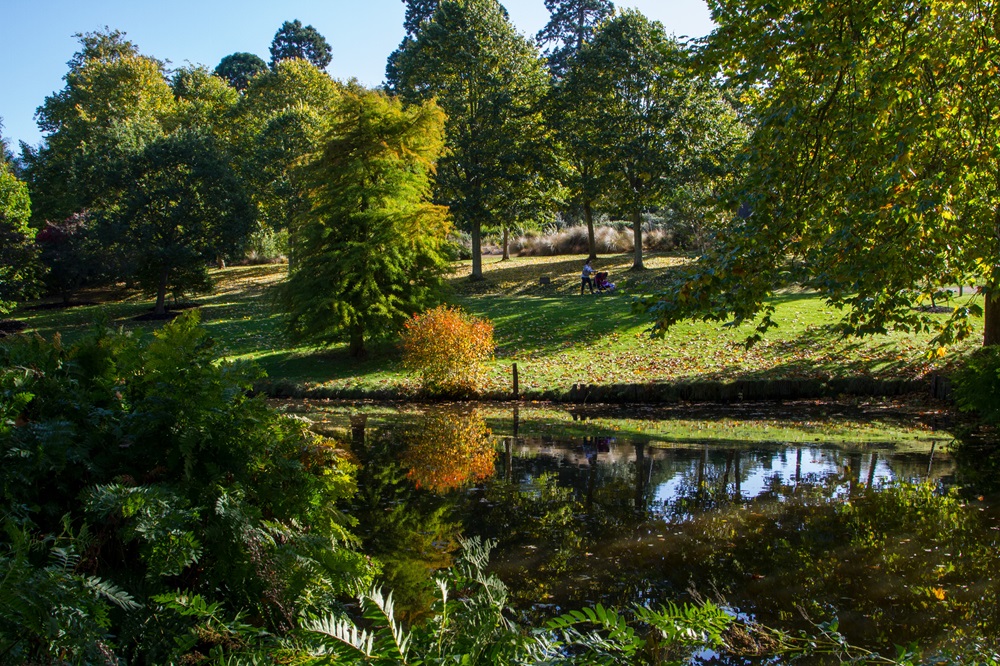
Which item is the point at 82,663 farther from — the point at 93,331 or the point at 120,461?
the point at 93,331

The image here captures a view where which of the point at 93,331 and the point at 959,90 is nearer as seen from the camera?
the point at 93,331

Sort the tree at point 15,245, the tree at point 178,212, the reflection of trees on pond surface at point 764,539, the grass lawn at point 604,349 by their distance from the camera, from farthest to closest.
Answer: the tree at point 178,212 → the tree at point 15,245 → the grass lawn at point 604,349 → the reflection of trees on pond surface at point 764,539

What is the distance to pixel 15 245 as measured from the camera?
35094 mm

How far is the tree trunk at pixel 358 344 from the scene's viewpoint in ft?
80.3

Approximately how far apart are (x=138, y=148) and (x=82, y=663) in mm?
41665

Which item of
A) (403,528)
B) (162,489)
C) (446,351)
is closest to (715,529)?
(403,528)

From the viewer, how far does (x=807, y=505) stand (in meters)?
9.61

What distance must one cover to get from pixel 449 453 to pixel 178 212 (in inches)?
1210

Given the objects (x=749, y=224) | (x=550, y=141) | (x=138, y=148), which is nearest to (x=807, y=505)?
(x=749, y=224)

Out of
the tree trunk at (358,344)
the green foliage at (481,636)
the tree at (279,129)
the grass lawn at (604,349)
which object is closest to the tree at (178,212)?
the tree at (279,129)

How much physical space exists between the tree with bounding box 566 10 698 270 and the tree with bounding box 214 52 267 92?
201ft

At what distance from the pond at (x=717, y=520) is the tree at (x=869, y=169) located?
2232 mm

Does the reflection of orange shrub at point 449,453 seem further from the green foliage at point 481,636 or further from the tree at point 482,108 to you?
the tree at point 482,108

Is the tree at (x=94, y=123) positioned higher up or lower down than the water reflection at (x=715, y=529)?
higher up
